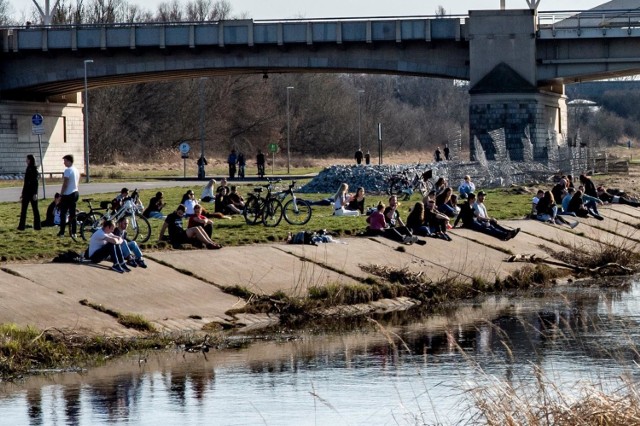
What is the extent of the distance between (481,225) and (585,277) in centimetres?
354

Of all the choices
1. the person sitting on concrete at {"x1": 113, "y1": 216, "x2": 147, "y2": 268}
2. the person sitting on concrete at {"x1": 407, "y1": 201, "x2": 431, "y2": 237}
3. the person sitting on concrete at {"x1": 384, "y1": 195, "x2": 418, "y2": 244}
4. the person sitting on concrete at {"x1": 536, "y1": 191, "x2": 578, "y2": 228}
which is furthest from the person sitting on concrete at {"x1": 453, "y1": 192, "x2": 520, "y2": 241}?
the person sitting on concrete at {"x1": 113, "y1": 216, "x2": 147, "y2": 268}

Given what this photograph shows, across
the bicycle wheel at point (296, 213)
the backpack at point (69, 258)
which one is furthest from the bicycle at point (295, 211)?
the backpack at point (69, 258)

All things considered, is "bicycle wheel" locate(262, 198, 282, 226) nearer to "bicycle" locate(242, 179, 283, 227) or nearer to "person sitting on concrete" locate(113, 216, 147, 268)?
"bicycle" locate(242, 179, 283, 227)

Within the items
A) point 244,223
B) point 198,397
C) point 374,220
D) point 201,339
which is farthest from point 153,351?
point 244,223

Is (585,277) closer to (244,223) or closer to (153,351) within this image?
(244,223)

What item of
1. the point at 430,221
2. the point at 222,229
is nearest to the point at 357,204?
the point at 430,221

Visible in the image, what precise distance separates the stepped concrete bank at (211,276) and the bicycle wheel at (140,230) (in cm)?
124

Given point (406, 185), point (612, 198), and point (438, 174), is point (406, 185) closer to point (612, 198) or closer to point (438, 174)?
point (438, 174)

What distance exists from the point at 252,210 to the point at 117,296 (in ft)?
35.7

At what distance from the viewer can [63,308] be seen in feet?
68.2

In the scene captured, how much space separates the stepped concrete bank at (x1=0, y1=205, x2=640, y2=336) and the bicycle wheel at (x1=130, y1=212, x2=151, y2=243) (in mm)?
1242

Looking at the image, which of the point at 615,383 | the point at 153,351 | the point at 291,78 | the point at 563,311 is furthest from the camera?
the point at 291,78

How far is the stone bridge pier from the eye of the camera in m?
71.3

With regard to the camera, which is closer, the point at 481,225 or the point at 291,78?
the point at 481,225
